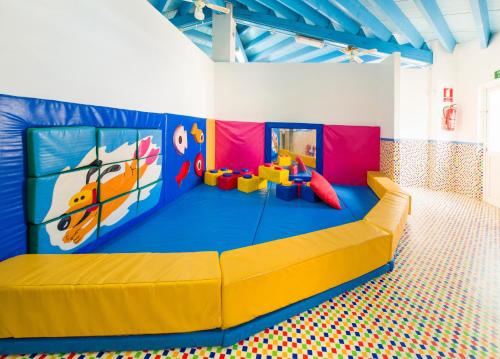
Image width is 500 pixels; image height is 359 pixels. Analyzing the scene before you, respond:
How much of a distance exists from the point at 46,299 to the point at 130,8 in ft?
11.2

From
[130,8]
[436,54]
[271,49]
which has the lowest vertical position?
[130,8]

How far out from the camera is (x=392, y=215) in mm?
3275

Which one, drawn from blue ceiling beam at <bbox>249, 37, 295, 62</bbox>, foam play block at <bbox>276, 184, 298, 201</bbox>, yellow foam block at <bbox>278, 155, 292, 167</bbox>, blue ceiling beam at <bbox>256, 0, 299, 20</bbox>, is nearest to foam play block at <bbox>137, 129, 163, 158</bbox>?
foam play block at <bbox>276, 184, 298, 201</bbox>

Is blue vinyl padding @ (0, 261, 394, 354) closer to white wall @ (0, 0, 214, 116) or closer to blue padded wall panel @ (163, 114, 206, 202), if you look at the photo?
white wall @ (0, 0, 214, 116)

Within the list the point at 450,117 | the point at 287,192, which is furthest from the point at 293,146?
the point at 450,117

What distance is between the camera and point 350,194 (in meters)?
5.80

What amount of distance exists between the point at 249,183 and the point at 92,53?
3526 mm

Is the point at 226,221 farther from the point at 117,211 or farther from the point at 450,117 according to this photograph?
the point at 450,117

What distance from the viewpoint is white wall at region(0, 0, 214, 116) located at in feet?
7.00

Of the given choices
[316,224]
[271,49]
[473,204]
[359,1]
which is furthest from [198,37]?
[473,204]

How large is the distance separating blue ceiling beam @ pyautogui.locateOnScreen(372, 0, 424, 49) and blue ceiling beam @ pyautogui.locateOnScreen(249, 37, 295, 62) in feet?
11.3

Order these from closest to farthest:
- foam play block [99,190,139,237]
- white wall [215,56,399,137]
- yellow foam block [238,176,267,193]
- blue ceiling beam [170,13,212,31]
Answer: foam play block [99,190,139,237] < yellow foam block [238,176,267,193] < white wall [215,56,399,137] < blue ceiling beam [170,13,212,31]

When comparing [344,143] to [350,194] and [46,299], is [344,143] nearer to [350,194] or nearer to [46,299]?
[350,194]

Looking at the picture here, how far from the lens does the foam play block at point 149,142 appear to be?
368 cm
